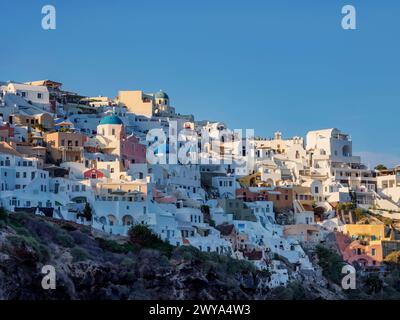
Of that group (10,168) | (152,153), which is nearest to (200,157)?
(152,153)

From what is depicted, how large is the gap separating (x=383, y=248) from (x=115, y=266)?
88.8 ft

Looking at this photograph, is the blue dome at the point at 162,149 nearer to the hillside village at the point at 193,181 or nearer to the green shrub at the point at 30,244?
the hillside village at the point at 193,181

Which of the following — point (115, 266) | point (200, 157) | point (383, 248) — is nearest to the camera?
point (115, 266)

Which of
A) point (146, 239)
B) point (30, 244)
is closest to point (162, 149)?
point (146, 239)

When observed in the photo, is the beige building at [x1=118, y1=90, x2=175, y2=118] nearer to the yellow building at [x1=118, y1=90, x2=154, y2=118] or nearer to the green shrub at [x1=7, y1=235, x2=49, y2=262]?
the yellow building at [x1=118, y1=90, x2=154, y2=118]

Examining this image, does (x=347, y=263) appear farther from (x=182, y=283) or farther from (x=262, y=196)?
(x=182, y=283)

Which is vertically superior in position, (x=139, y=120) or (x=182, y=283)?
(x=139, y=120)

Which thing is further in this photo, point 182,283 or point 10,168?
point 10,168

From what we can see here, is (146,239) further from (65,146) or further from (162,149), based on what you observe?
(162,149)

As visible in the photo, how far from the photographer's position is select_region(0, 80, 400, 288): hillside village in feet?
240

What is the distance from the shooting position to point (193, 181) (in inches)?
3418

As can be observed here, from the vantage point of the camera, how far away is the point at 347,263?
83.3 metres

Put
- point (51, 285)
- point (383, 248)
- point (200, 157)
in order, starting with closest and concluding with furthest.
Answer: point (51, 285), point (383, 248), point (200, 157)

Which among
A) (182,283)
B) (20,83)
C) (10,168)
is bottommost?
(182,283)
